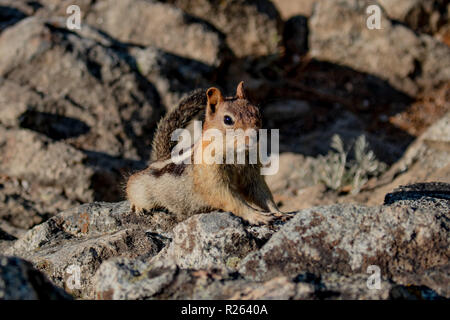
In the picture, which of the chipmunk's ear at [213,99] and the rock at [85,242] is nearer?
the rock at [85,242]

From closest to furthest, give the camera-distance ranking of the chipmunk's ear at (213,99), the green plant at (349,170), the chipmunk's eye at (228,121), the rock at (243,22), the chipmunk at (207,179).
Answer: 1. the chipmunk's eye at (228,121)
2. the chipmunk at (207,179)
3. the chipmunk's ear at (213,99)
4. the green plant at (349,170)
5. the rock at (243,22)

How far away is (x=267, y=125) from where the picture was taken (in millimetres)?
10383

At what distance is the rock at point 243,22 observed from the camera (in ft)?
31.2

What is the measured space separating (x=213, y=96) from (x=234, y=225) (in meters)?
1.25

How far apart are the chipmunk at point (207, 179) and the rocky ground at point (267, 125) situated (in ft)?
0.70

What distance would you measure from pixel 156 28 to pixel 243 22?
1.85 meters

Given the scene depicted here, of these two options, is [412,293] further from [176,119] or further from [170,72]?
[170,72]

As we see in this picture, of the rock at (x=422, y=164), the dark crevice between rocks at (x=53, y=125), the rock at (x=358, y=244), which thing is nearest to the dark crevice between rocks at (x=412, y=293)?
the rock at (x=358, y=244)

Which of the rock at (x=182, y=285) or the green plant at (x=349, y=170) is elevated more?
the green plant at (x=349, y=170)

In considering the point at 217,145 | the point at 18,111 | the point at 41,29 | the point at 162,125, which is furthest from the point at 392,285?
the point at 41,29
